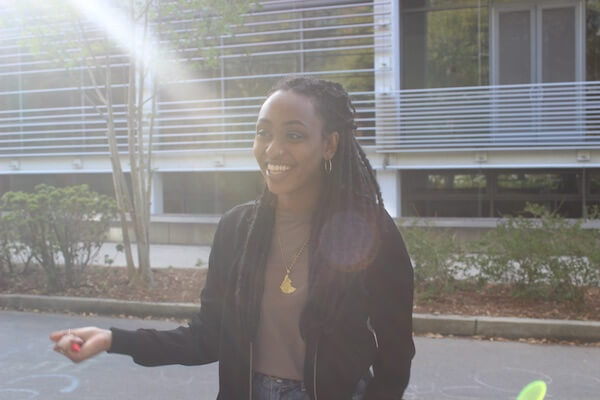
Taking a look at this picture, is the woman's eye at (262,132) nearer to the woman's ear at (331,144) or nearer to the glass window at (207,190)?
the woman's ear at (331,144)

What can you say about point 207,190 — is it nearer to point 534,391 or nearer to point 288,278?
point 534,391

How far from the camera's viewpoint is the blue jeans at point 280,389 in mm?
1823

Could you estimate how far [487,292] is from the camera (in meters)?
7.64

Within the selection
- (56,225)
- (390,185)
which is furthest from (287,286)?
(390,185)

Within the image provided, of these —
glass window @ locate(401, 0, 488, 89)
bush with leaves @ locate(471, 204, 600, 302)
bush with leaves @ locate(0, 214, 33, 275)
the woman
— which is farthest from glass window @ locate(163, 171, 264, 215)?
the woman

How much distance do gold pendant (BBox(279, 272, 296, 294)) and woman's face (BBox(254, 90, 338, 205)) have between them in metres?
0.27

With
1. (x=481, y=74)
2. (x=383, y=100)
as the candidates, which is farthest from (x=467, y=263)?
(x=481, y=74)

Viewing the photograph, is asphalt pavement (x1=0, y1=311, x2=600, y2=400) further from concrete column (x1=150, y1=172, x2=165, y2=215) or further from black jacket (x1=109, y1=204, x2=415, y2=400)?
concrete column (x1=150, y1=172, x2=165, y2=215)

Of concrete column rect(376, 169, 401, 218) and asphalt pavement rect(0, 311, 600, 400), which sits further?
concrete column rect(376, 169, 401, 218)

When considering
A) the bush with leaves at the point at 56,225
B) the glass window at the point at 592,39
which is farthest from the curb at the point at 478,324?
the glass window at the point at 592,39

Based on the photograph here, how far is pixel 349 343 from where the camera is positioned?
1801 mm

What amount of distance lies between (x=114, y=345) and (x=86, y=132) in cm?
1740

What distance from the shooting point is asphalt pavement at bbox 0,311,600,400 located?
5.11 meters

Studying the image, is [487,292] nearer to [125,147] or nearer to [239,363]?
[239,363]
